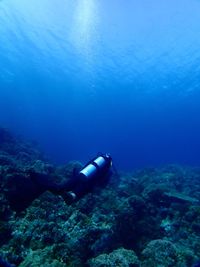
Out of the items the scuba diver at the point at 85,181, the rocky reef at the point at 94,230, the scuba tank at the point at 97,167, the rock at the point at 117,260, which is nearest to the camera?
the rock at the point at 117,260

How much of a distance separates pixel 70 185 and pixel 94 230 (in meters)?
1.61

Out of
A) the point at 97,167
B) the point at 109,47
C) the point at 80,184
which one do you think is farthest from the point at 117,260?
the point at 109,47

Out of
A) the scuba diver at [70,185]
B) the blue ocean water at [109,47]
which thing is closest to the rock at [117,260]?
the scuba diver at [70,185]

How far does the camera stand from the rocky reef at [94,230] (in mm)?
6496

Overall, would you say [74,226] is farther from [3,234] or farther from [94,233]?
[3,234]

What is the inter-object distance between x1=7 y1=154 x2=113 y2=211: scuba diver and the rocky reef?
77 mm

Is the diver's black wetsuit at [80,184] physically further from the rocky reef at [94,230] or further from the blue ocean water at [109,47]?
the blue ocean water at [109,47]

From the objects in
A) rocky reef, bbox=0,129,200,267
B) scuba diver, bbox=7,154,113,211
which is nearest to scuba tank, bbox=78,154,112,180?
scuba diver, bbox=7,154,113,211

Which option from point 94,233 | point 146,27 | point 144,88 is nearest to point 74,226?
point 94,233

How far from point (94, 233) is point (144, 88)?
56933 millimetres

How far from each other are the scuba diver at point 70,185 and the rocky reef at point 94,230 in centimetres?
8

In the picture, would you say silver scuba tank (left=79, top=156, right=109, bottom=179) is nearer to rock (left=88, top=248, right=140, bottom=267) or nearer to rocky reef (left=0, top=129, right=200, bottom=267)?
rocky reef (left=0, top=129, right=200, bottom=267)

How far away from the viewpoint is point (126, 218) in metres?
8.91

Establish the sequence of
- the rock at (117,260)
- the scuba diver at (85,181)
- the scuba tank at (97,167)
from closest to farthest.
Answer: the rock at (117,260), the scuba diver at (85,181), the scuba tank at (97,167)
